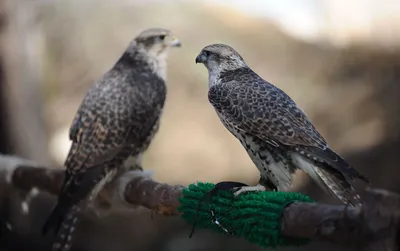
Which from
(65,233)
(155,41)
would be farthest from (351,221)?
(155,41)

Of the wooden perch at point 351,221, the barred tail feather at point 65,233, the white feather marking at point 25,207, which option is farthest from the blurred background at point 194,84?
the wooden perch at point 351,221

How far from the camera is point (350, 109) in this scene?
5.86m

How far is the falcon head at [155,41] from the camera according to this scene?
271cm

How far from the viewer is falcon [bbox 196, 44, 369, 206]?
1606 mm

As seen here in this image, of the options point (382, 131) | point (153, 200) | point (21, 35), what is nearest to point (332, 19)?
point (382, 131)

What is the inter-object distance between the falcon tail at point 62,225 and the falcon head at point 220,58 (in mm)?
915

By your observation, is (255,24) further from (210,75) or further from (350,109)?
(210,75)

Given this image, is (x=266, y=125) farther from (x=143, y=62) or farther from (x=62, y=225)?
(x=143, y=62)

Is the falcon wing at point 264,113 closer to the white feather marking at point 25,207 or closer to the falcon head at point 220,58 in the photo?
the falcon head at point 220,58

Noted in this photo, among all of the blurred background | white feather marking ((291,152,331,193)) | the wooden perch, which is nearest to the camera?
the wooden perch

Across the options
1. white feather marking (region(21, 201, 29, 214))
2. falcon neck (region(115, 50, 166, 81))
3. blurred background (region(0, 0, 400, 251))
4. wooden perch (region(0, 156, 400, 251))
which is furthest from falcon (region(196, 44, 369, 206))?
blurred background (region(0, 0, 400, 251))

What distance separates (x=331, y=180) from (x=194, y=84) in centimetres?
483

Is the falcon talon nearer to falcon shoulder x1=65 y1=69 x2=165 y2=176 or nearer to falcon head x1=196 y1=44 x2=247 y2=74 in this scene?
falcon head x1=196 y1=44 x2=247 y2=74

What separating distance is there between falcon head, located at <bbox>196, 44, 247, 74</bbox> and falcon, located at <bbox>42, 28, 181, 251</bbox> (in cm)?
91
